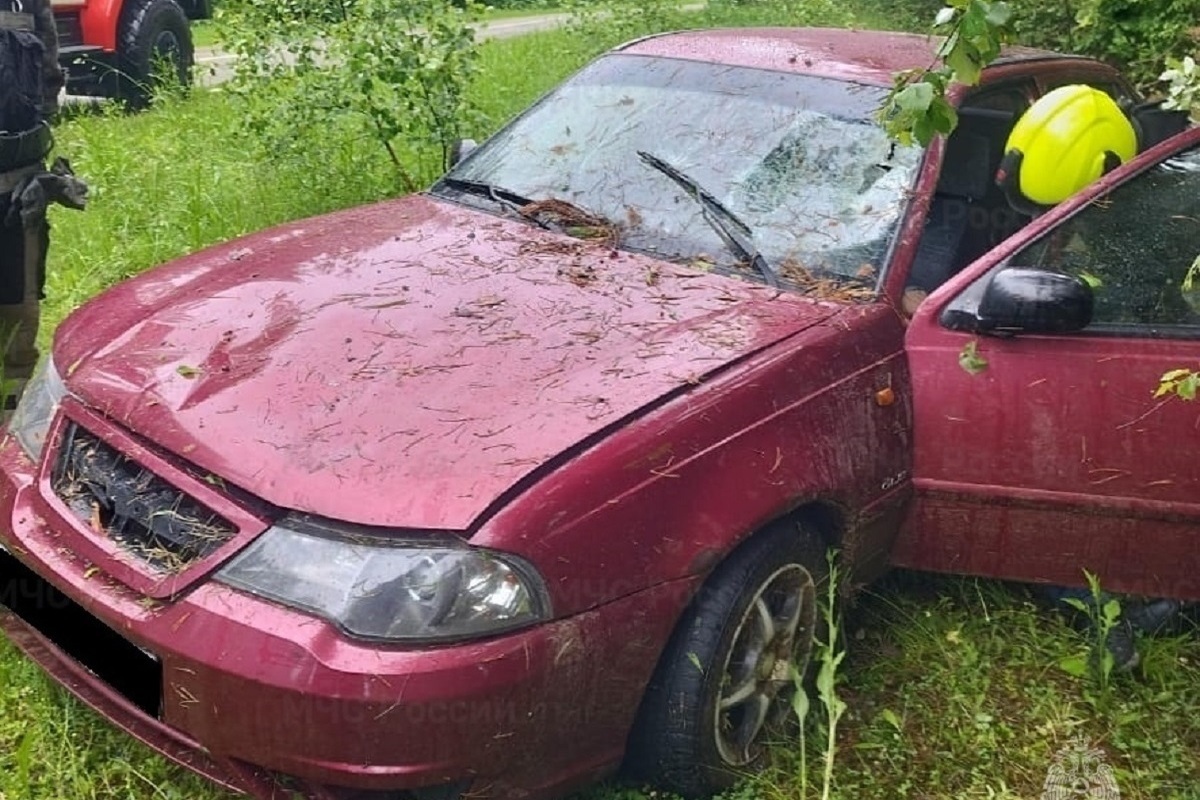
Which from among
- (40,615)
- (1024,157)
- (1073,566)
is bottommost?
(1073,566)

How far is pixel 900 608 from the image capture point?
334 cm

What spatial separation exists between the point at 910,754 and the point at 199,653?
1.65 metres

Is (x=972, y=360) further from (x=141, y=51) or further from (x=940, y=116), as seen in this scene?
(x=141, y=51)

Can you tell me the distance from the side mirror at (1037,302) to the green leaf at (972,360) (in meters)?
0.07

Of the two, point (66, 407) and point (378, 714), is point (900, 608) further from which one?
point (66, 407)

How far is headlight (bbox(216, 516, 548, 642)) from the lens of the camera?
83.4 inches

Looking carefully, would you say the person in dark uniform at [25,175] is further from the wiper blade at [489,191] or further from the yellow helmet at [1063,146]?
the yellow helmet at [1063,146]

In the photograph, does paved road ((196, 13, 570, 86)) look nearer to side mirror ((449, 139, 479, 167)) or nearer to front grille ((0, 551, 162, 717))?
side mirror ((449, 139, 479, 167))

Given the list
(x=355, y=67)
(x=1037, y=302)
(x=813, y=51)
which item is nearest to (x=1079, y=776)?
(x=1037, y=302)

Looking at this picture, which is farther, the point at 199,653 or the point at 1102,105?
the point at 1102,105

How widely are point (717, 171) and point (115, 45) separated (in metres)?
7.78

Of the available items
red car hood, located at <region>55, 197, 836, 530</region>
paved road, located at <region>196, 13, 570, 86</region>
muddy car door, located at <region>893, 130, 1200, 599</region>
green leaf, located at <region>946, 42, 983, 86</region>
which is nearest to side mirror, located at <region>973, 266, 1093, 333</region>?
muddy car door, located at <region>893, 130, 1200, 599</region>

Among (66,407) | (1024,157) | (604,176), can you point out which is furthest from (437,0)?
(66,407)

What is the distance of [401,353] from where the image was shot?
8.50 feet
